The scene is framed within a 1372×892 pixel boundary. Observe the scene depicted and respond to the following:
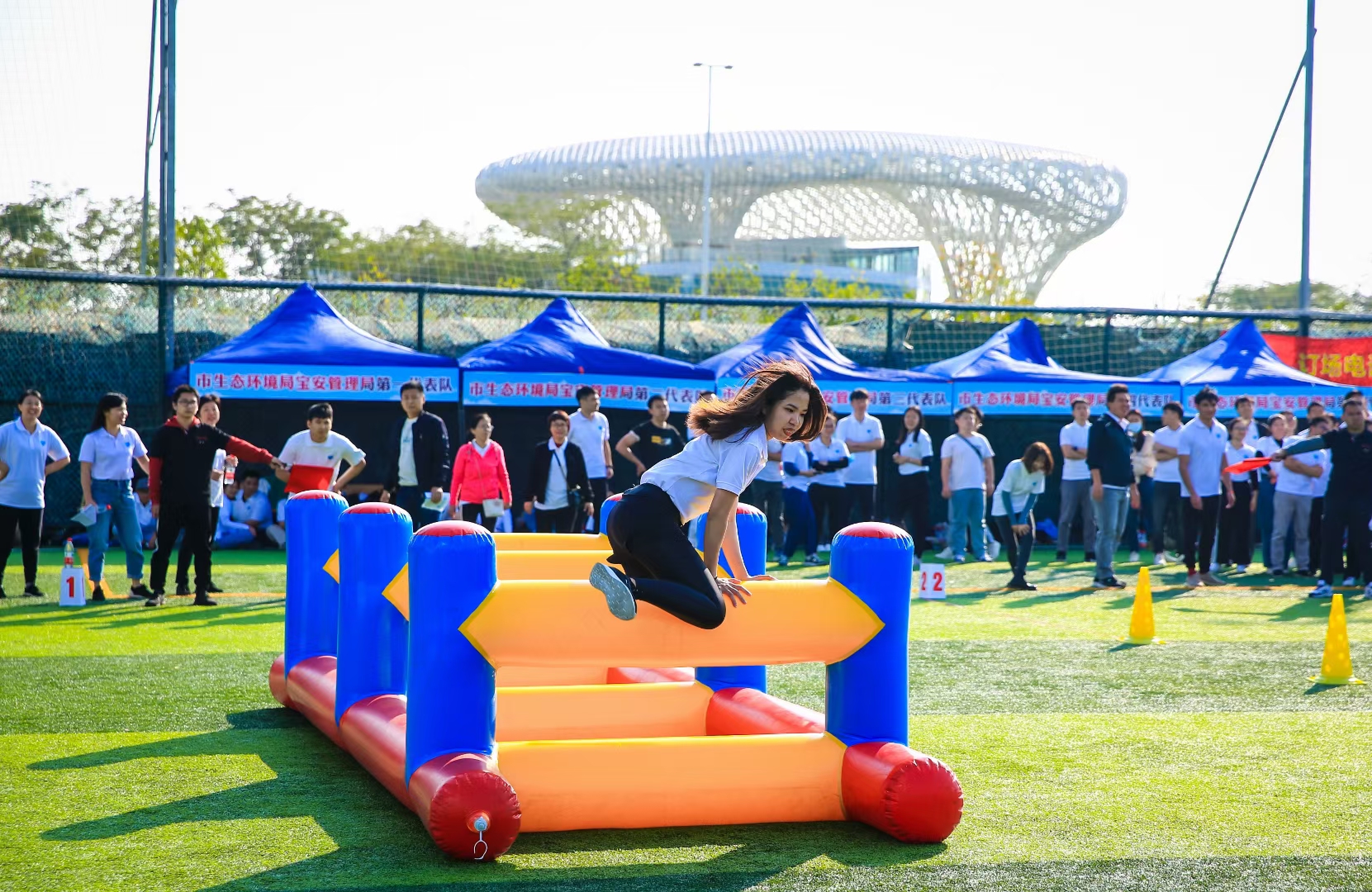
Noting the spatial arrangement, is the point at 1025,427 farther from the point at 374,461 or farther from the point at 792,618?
the point at 792,618

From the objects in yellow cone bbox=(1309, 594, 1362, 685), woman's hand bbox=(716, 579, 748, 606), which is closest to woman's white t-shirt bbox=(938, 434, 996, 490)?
yellow cone bbox=(1309, 594, 1362, 685)

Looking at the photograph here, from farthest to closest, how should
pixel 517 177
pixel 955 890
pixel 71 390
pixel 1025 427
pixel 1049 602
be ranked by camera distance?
pixel 517 177 < pixel 1025 427 < pixel 71 390 < pixel 1049 602 < pixel 955 890

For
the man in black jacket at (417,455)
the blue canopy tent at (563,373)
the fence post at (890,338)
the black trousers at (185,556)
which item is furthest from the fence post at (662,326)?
the black trousers at (185,556)

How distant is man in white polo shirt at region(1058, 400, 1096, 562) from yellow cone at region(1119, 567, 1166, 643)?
5.80m

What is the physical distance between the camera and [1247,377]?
61.7 ft

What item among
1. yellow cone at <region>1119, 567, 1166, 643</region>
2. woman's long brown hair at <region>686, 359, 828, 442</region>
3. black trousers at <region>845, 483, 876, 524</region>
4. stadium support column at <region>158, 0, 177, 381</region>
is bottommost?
yellow cone at <region>1119, 567, 1166, 643</region>

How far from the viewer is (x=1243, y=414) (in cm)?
1525

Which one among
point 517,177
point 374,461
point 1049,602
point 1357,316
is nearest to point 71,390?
point 374,461

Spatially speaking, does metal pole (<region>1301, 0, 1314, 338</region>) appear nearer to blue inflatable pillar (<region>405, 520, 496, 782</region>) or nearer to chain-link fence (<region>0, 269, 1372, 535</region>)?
chain-link fence (<region>0, 269, 1372, 535</region>)

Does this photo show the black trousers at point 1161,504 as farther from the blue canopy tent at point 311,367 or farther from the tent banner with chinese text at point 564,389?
the blue canopy tent at point 311,367

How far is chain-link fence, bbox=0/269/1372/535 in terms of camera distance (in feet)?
55.3

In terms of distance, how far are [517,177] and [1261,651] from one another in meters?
76.5

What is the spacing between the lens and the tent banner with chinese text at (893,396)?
17.5 m

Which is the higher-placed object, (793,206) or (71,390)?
(793,206)
